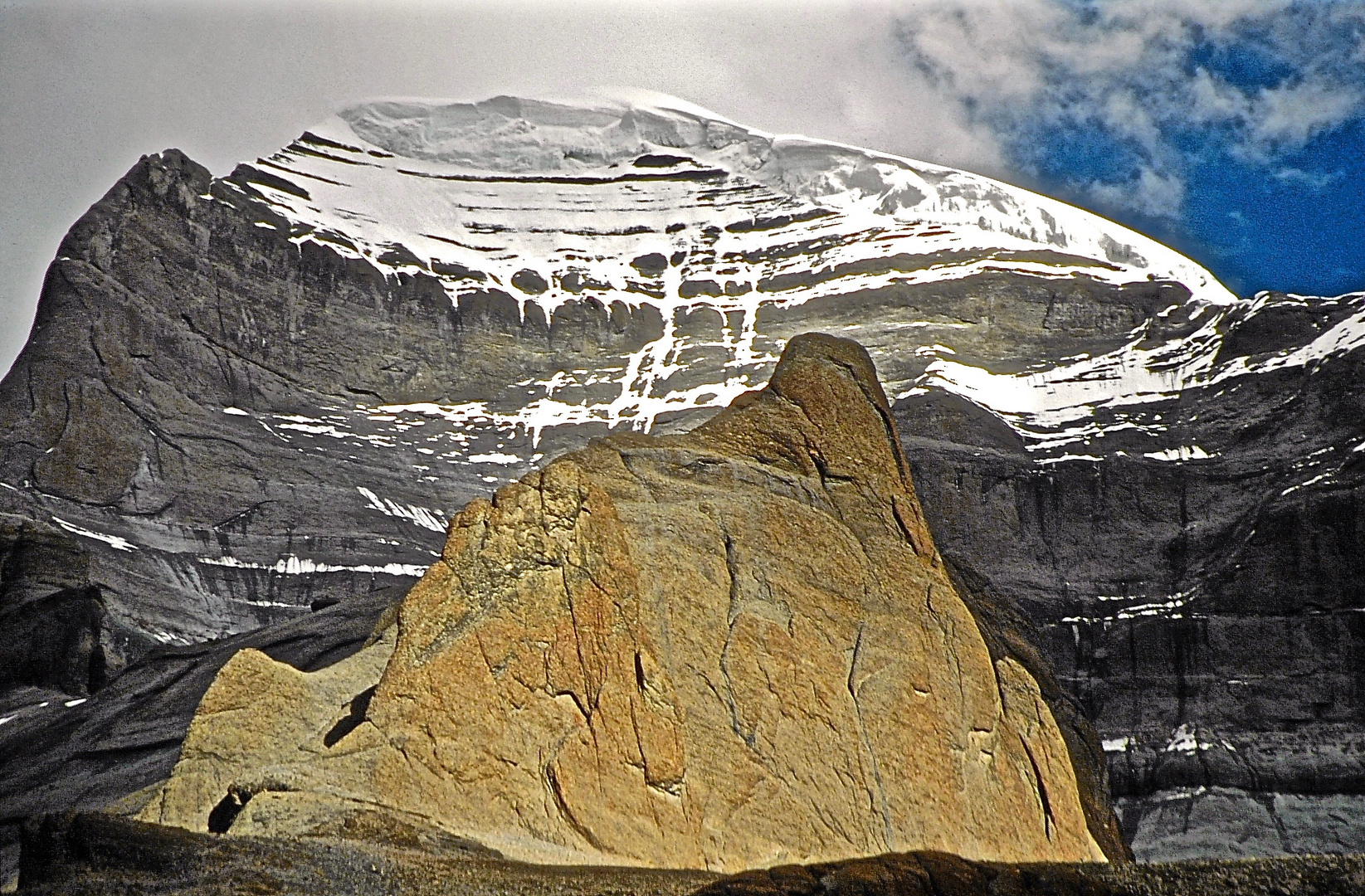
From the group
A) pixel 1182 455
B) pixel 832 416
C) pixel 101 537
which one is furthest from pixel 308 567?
pixel 832 416

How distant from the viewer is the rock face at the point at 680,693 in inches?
807

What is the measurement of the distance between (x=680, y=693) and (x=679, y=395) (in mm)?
94516

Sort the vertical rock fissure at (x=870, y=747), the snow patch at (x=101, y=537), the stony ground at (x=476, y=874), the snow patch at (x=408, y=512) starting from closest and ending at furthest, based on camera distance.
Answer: the stony ground at (x=476, y=874)
the vertical rock fissure at (x=870, y=747)
the snow patch at (x=101, y=537)
the snow patch at (x=408, y=512)

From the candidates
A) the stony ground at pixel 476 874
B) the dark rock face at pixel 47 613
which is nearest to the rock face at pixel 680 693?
the stony ground at pixel 476 874

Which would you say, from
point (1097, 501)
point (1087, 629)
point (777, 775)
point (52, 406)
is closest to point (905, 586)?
point (777, 775)

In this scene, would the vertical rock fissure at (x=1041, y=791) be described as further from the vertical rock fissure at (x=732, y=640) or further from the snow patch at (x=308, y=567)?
the snow patch at (x=308, y=567)

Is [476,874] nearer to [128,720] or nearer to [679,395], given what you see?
[128,720]

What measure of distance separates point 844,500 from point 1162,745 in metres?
57.7

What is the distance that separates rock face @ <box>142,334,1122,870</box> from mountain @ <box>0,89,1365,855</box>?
41.2m

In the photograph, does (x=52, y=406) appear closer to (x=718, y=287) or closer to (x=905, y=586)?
(x=718, y=287)

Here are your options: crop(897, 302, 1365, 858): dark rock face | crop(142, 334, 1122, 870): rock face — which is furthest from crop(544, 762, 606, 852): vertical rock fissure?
crop(897, 302, 1365, 858): dark rock face

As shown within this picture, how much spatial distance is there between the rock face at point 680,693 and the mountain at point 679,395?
4122 centimetres

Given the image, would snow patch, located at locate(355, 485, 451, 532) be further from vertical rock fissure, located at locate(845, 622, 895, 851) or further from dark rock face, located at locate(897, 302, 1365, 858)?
vertical rock fissure, located at locate(845, 622, 895, 851)

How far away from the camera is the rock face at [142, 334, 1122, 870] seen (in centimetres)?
2050
